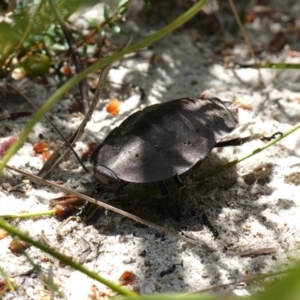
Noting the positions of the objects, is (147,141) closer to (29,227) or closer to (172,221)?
(172,221)

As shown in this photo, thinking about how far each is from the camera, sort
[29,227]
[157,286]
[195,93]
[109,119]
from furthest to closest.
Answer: [195,93] < [109,119] < [29,227] < [157,286]

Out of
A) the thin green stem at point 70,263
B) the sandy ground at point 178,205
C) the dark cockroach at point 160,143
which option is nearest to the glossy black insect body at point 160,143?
the dark cockroach at point 160,143

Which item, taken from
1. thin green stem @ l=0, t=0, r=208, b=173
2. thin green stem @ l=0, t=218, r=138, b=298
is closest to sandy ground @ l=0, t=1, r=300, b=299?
thin green stem @ l=0, t=218, r=138, b=298

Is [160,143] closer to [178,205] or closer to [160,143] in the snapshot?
[160,143]

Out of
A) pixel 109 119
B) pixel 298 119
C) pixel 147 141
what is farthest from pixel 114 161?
pixel 298 119

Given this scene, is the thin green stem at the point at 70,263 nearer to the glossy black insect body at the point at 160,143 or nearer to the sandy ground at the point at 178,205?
the sandy ground at the point at 178,205

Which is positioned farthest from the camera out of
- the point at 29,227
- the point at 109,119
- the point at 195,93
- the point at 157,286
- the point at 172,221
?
the point at 195,93

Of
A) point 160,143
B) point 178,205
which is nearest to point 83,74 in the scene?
point 160,143

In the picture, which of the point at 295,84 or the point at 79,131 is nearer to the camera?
the point at 79,131
